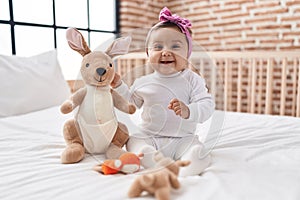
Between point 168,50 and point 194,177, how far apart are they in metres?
0.32

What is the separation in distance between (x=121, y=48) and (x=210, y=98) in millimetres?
276

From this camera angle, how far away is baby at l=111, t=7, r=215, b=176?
0.74 meters

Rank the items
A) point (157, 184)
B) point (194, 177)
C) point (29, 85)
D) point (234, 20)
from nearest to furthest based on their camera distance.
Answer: point (157, 184), point (194, 177), point (29, 85), point (234, 20)

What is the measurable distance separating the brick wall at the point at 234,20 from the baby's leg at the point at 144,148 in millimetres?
1435

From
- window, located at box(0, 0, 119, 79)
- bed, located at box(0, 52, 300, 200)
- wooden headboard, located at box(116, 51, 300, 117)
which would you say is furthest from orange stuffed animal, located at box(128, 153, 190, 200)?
window, located at box(0, 0, 119, 79)

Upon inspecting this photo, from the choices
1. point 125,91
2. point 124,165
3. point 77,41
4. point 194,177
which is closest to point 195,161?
point 194,177

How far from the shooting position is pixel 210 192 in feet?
1.81

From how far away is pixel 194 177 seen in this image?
64cm

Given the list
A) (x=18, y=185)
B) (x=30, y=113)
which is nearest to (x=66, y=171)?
(x=18, y=185)

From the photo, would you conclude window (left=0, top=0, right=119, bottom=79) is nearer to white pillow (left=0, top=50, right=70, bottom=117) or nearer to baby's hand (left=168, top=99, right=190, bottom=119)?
white pillow (left=0, top=50, right=70, bottom=117)

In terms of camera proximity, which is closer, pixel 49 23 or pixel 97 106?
pixel 97 106

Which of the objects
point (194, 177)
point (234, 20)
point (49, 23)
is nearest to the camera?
point (194, 177)

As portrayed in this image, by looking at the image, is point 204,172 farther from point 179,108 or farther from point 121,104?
point 121,104

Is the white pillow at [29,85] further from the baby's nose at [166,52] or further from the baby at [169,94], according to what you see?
the baby's nose at [166,52]
